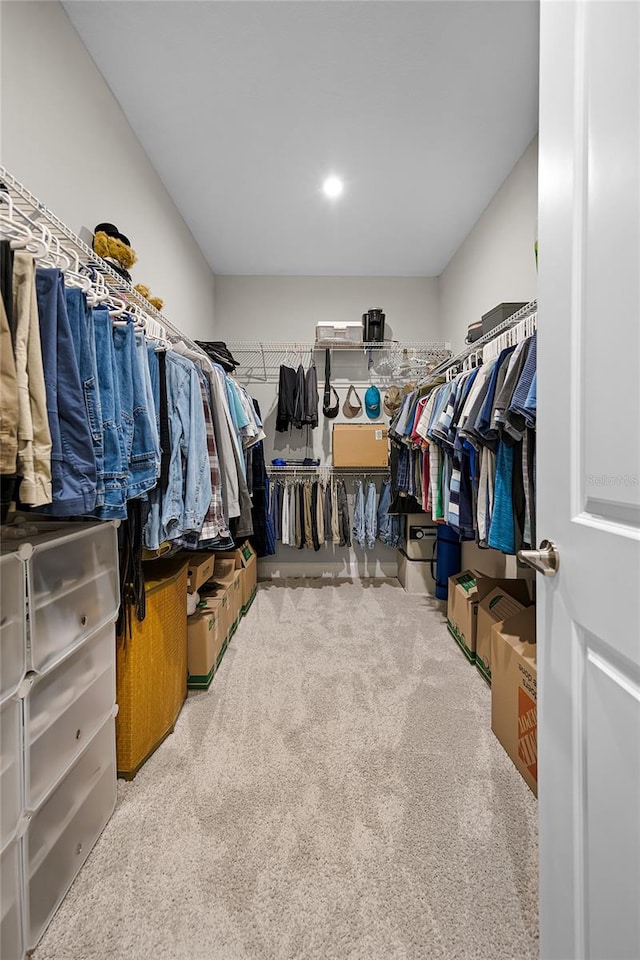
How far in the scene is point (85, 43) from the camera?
6.07 ft

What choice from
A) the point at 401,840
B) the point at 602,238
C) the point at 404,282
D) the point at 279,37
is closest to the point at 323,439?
the point at 404,282

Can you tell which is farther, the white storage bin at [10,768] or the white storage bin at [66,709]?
the white storage bin at [66,709]

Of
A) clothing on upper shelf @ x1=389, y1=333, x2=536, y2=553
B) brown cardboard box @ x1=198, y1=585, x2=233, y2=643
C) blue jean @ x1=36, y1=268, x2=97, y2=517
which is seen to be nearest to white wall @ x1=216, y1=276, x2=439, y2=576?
brown cardboard box @ x1=198, y1=585, x2=233, y2=643

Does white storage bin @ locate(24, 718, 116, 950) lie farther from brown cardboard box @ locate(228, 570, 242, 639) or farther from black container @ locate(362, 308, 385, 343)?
black container @ locate(362, 308, 385, 343)

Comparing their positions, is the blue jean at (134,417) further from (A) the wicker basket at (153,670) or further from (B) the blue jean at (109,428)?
(A) the wicker basket at (153,670)

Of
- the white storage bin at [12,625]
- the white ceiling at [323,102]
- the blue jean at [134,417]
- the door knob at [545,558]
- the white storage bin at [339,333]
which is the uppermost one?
the white ceiling at [323,102]

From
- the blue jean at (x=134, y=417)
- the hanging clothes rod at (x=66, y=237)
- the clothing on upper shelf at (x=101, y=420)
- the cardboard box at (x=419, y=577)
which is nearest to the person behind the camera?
the clothing on upper shelf at (x=101, y=420)

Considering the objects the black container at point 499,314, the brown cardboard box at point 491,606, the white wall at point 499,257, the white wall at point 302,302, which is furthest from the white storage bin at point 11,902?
the white wall at point 302,302

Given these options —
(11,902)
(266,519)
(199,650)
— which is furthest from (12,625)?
(266,519)

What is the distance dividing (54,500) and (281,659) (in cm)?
187

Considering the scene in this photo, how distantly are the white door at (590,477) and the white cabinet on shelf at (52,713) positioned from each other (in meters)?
1.09

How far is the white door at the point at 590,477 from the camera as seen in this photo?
56 cm

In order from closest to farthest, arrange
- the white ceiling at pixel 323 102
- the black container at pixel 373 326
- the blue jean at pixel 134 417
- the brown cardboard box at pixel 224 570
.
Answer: the blue jean at pixel 134 417 → the white ceiling at pixel 323 102 → the brown cardboard box at pixel 224 570 → the black container at pixel 373 326

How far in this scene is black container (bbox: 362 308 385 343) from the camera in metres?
3.80
